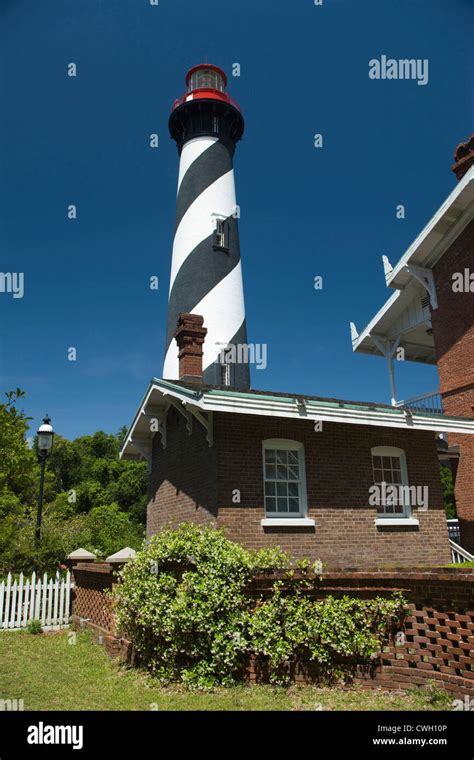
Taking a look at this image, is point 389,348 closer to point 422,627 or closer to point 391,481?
point 391,481

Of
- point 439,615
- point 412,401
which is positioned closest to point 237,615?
point 439,615

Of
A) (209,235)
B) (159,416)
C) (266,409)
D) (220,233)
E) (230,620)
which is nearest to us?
(230,620)

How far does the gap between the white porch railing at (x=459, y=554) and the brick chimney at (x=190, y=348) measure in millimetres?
7662

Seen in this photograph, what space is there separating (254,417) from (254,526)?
79.3 inches

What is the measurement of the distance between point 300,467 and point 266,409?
1.80 m

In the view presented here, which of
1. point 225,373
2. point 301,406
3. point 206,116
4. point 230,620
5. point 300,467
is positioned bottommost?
point 230,620

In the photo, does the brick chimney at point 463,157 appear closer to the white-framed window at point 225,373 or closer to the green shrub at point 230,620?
the white-framed window at point 225,373

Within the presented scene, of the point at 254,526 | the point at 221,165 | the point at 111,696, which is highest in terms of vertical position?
the point at 221,165

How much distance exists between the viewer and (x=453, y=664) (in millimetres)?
5637

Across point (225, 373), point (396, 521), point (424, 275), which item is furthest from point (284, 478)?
point (424, 275)

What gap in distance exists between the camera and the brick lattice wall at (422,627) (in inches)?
219

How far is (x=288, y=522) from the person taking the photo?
1010cm

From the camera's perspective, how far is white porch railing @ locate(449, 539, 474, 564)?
13.4 metres
